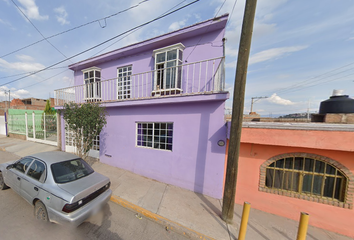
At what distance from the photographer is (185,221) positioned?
10.7 ft

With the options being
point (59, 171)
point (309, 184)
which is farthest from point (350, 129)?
point (59, 171)

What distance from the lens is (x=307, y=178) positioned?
351 cm

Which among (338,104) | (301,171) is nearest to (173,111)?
(301,171)

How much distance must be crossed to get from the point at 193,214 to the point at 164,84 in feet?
15.4

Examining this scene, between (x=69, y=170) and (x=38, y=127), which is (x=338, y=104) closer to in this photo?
(x=69, y=170)

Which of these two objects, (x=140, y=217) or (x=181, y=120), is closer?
(x=140, y=217)

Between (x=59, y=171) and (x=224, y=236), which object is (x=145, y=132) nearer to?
(x=59, y=171)

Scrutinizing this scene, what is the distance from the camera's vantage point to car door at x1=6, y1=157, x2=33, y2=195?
11.1 ft

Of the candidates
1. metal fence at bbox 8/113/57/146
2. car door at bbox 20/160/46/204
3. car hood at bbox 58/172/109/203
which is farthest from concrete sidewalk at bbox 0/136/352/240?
metal fence at bbox 8/113/57/146

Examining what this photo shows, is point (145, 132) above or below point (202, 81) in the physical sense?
below

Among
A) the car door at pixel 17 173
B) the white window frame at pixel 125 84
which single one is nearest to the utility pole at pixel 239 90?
the white window frame at pixel 125 84

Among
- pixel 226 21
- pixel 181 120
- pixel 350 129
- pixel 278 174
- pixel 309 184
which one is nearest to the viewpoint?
pixel 350 129

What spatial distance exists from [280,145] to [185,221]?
132 inches

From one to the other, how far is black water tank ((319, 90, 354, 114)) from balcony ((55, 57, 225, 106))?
338 cm
